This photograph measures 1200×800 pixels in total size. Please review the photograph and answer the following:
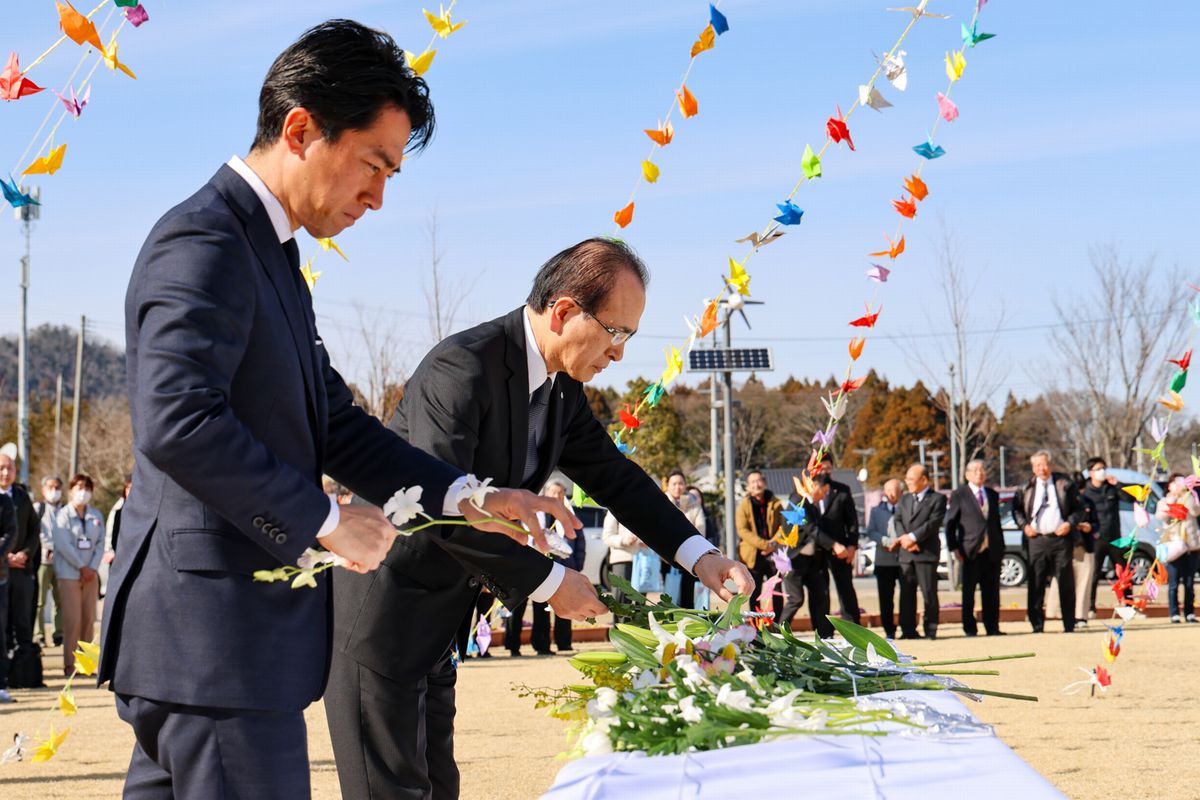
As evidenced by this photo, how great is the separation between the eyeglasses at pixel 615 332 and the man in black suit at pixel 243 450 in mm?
1107

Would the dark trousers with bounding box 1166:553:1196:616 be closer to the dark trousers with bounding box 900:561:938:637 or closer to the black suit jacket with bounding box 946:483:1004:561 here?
the black suit jacket with bounding box 946:483:1004:561

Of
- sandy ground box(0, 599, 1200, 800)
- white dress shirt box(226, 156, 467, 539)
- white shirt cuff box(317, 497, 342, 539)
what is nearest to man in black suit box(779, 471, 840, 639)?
sandy ground box(0, 599, 1200, 800)

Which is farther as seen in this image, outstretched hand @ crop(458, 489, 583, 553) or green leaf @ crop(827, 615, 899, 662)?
green leaf @ crop(827, 615, 899, 662)

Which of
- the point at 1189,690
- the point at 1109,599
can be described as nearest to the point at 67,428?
the point at 1109,599

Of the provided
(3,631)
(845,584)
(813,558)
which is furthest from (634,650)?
(845,584)

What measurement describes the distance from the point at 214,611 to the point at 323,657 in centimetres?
29

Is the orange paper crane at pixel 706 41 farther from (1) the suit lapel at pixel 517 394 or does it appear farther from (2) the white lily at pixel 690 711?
(2) the white lily at pixel 690 711

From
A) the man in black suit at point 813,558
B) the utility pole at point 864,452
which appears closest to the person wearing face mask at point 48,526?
the man in black suit at point 813,558

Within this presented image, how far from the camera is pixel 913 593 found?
15.4 m

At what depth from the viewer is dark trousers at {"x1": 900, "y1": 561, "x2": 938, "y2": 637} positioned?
15.3 meters

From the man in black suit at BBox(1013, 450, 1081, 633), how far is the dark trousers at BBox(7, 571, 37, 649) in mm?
10456

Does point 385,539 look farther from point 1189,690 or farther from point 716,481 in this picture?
point 716,481

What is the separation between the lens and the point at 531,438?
13.0 feet

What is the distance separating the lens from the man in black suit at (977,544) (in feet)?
51.3
